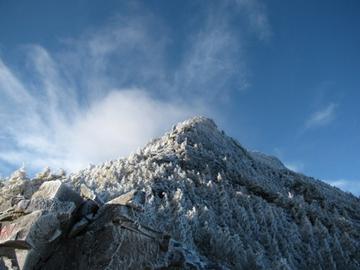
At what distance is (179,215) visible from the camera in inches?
1447

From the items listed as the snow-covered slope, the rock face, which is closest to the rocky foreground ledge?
the rock face

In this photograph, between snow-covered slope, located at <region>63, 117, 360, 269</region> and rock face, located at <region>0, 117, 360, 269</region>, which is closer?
rock face, located at <region>0, 117, 360, 269</region>

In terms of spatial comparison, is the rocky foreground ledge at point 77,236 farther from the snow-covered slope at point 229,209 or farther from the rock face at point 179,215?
the snow-covered slope at point 229,209

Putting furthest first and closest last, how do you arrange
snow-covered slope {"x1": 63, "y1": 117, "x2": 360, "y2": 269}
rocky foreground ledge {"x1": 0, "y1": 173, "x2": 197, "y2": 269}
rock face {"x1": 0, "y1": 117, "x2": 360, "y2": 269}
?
1. snow-covered slope {"x1": 63, "y1": 117, "x2": 360, "y2": 269}
2. rock face {"x1": 0, "y1": 117, "x2": 360, "y2": 269}
3. rocky foreground ledge {"x1": 0, "y1": 173, "x2": 197, "y2": 269}

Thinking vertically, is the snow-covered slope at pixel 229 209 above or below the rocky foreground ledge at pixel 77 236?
Answer: above

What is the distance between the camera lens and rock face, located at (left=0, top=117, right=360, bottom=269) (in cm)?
1567

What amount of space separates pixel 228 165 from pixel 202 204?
903 inches

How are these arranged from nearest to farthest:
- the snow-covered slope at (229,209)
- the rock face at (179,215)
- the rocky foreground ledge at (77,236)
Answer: the rocky foreground ledge at (77,236) → the rock face at (179,215) → the snow-covered slope at (229,209)

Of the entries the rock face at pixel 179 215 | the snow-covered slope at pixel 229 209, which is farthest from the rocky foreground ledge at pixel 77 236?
the snow-covered slope at pixel 229 209

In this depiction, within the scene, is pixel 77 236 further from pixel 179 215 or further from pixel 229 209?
pixel 229 209

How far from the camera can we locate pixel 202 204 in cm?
4403

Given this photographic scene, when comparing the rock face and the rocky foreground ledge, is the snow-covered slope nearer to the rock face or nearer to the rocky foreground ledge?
the rock face

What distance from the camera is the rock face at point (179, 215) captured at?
15.7m

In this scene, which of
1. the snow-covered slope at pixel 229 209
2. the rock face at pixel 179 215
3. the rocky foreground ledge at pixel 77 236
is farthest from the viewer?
the snow-covered slope at pixel 229 209
